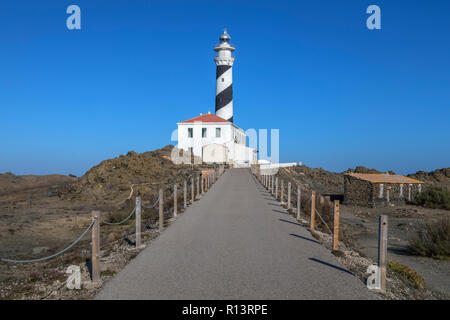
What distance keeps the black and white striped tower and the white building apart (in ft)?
9.51

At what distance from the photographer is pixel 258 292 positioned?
5277 mm

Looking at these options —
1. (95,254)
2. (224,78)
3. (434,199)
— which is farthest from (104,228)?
(224,78)

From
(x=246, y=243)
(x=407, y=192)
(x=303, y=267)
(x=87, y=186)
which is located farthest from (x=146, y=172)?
(x=303, y=267)

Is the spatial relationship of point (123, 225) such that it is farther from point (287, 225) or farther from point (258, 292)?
point (258, 292)

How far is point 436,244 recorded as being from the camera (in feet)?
37.0

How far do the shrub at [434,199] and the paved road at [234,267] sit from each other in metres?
17.5

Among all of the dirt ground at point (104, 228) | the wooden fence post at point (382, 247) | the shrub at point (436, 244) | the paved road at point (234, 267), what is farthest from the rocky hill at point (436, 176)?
the wooden fence post at point (382, 247)

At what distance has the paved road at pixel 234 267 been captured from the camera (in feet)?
17.4

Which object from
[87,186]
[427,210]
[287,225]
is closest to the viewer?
[287,225]

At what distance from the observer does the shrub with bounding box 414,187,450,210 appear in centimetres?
2425

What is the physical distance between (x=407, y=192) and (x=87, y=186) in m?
23.1

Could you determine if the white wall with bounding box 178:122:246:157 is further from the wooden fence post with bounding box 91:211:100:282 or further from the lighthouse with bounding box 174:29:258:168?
the wooden fence post with bounding box 91:211:100:282

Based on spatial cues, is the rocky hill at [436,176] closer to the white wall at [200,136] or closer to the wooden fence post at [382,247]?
the white wall at [200,136]
